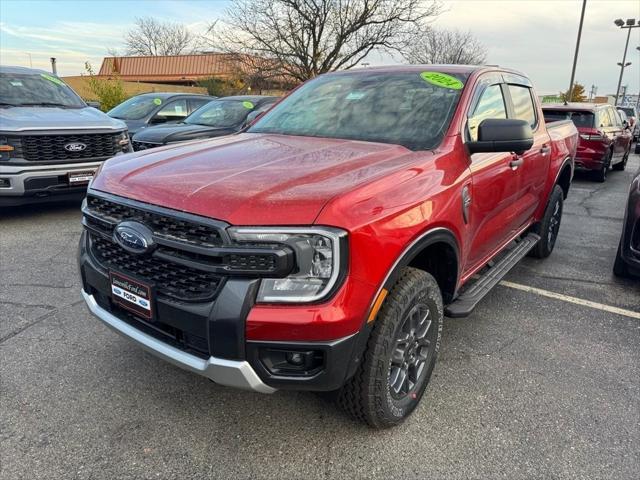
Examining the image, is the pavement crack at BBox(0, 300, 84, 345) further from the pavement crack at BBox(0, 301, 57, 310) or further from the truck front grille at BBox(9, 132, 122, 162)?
the truck front grille at BBox(9, 132, 122, 162)

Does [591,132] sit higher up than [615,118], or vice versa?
[615,118]

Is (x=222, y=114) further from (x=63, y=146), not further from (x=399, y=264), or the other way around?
(x=399, y=264)

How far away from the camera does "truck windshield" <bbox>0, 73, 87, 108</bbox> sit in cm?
636

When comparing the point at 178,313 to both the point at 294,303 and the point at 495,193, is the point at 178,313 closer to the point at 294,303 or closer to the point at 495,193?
the point at 294,303

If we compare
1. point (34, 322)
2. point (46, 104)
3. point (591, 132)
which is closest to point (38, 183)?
point (46, 104)

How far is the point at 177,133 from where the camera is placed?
7.36m

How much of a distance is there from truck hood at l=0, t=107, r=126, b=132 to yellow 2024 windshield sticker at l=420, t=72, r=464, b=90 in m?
4.56

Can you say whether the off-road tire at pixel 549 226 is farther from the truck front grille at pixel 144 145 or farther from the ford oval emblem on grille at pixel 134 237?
the truck front grille at pixel 144 145

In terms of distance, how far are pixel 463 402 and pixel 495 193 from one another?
1.34 meters

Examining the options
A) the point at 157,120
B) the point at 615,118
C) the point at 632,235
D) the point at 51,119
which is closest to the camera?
the point at 632,235

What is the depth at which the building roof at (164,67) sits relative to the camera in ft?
142

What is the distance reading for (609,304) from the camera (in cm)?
411

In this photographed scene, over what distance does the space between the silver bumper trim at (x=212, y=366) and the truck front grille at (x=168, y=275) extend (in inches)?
9.8

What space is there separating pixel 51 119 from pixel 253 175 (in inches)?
192
